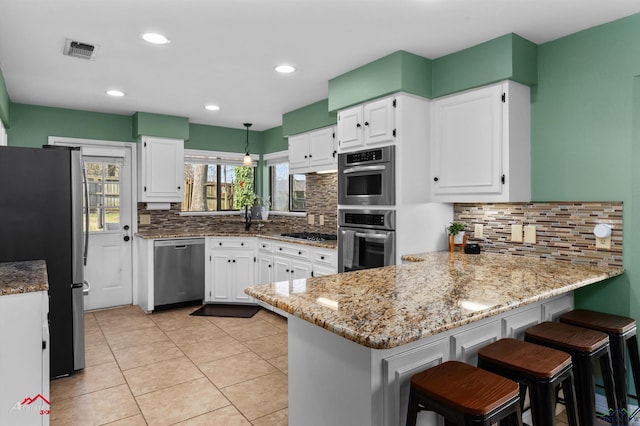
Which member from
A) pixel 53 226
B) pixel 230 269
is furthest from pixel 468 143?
pixel 230 269

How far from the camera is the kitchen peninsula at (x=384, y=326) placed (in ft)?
4.61

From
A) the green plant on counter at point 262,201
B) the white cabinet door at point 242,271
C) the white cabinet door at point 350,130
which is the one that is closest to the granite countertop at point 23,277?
the white cabinet door at point 350,130

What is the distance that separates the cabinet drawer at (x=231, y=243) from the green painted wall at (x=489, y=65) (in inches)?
Answer: 115

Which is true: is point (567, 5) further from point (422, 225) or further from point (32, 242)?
point (32, 242)

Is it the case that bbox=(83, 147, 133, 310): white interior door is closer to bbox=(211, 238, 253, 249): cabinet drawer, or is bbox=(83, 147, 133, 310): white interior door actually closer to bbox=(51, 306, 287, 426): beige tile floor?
bbox=(51, 306, 287, 426): beige tile floor

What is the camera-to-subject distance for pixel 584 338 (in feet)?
6.36

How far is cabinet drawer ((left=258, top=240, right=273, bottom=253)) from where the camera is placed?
471 cm

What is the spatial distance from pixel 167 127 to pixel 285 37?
286 centimetres

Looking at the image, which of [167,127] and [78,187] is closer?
[78,187]

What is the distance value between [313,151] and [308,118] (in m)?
0.40

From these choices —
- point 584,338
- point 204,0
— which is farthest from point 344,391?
point 204,0

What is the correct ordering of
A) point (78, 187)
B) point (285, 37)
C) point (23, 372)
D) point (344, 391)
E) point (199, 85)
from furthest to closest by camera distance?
point (199, 85) → point (78, 187) → point (285, 37) → point (23, 372) → point (344, 391)

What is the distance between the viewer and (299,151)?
15.5 ft

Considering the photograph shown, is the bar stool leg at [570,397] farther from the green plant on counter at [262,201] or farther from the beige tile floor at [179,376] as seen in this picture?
the green plant on counter at [262,201]
